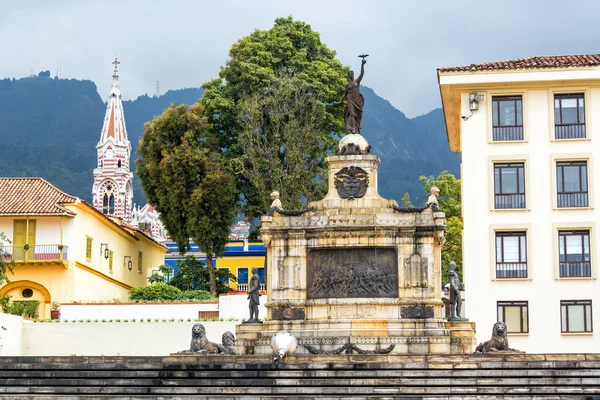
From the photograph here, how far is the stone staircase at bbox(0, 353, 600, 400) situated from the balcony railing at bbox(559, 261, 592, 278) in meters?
16.3

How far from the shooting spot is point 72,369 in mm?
27297

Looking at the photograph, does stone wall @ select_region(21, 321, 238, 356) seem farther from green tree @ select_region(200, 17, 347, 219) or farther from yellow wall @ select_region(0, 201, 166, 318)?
green tree @ select_region(200, 17, 347, 219)

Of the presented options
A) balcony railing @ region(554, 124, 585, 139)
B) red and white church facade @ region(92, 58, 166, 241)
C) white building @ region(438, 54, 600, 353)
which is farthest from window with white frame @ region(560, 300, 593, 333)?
red and white church facade @ region(92, 58, 166, 241)

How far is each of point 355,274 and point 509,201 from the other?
11.8 metres

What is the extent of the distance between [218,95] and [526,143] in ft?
52.9

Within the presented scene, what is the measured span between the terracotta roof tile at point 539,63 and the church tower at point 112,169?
84.0 m

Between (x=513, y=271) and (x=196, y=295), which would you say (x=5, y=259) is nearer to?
(x=196, y=295)

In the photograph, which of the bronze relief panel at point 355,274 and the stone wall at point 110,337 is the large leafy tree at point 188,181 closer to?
the stone wall at point 110,337

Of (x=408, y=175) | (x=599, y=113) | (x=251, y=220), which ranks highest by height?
(x=408, y=175)

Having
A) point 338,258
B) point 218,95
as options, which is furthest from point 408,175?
point 338,258

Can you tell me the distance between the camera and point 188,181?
51.4 m

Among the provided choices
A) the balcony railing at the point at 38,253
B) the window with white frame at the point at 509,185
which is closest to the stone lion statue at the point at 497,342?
the window with white frame at the point at 509,185

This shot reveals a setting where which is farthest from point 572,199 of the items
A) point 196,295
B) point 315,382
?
point 315,382

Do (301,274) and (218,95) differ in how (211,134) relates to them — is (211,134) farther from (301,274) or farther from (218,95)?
(301,274)
